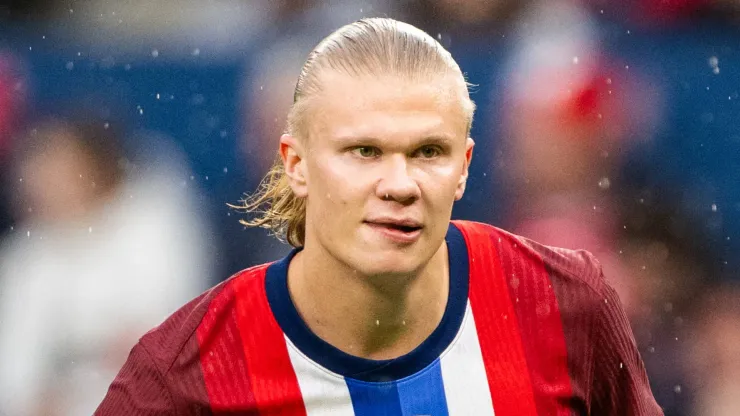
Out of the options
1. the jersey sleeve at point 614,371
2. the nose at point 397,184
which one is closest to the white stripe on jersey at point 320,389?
the nose at point 397,184

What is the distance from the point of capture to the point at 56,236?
436 centimetres

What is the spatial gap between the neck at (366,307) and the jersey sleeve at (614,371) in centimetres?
38

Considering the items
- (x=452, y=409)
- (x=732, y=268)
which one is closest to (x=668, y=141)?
(x=732, y=268)

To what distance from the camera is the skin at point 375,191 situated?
238cm

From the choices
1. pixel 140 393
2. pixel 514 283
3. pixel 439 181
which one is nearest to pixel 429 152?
pixel 439 181

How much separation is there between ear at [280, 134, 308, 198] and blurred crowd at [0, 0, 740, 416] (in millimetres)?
1813

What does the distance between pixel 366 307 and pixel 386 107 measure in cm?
48

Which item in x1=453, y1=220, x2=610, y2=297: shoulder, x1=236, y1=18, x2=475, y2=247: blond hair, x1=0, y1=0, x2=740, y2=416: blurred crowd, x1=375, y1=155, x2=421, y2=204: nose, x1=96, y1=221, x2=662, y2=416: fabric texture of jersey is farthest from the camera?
x1=0, y1=0, x2=740, y2=416: blurred crowd

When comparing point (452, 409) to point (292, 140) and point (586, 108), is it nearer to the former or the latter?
point (292, 140)

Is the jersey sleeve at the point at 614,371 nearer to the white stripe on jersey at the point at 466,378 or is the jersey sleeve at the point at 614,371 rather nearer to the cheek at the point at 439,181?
the white stripe on jersey at the point at 466,378

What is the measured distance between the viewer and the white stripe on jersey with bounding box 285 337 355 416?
2592 mm

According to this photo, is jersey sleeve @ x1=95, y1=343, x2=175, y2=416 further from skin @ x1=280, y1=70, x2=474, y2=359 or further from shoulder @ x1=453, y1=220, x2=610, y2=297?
→ shoulder @ x1=453, y1=220, x2=610, y2=297

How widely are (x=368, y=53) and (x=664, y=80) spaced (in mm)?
2294

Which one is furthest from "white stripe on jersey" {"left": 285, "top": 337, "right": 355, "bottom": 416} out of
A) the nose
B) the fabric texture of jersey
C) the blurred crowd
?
the blurred crowd
